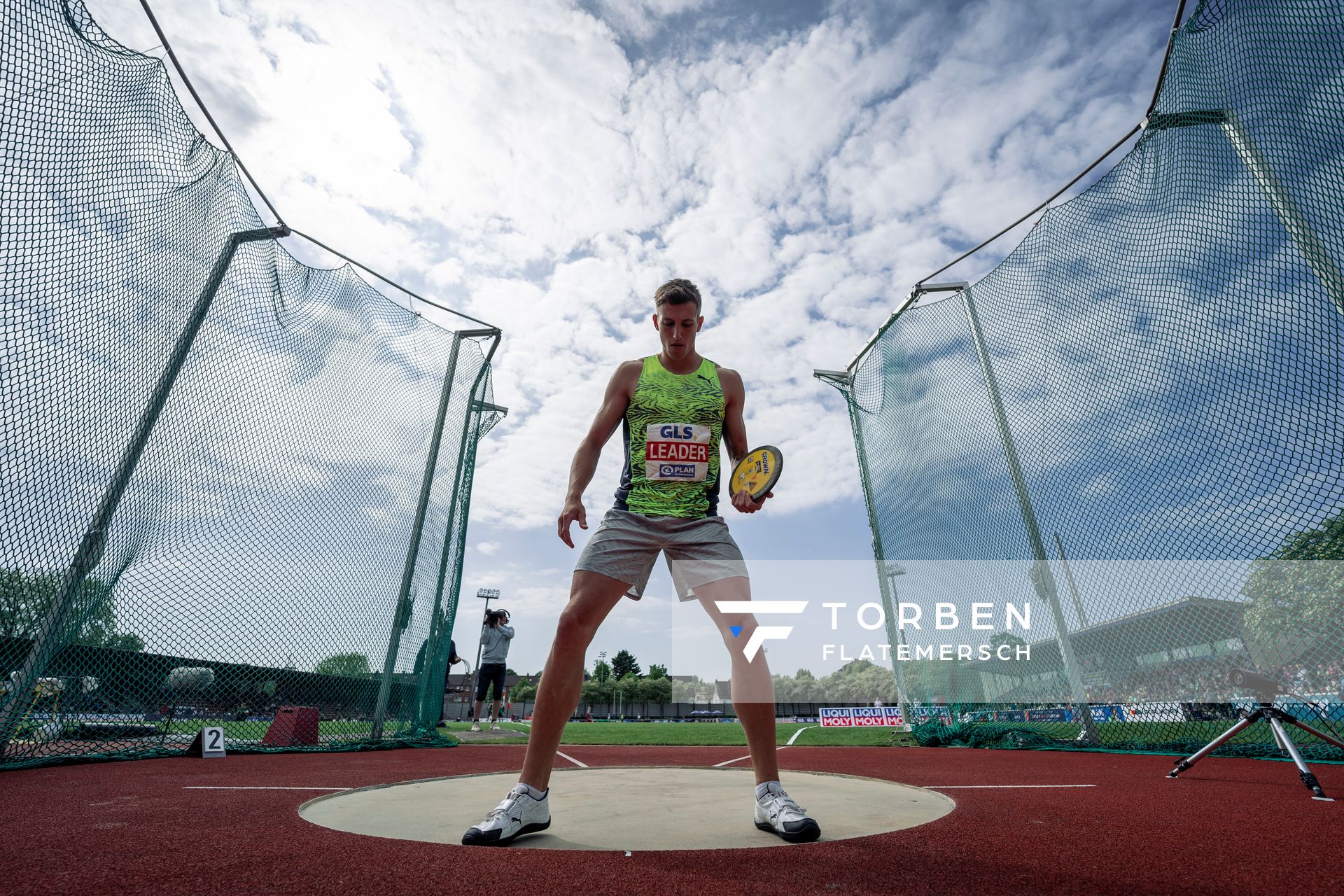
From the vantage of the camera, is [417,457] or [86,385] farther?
[417,457]

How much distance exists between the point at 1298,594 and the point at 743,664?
4.41m

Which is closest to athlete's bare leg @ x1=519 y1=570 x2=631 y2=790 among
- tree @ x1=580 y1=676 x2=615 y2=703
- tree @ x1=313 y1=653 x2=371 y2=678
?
tree @ x1=313 y1=653 x2=371 y2=678

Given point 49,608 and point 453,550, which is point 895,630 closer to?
point 453,550

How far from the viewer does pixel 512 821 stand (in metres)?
1.89

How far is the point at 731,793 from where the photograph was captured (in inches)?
117

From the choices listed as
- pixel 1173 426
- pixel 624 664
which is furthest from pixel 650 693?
pixel 1173 426

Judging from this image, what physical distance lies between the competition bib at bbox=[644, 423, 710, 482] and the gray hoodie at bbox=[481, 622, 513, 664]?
895cm

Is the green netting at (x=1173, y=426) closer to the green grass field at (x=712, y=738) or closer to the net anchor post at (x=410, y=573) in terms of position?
the green grass field at (x=712, y=738)

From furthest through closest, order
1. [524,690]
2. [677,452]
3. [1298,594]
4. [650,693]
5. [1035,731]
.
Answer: [524,690] → [650,693] → [1035,731] → [1298,594] → [677,452]

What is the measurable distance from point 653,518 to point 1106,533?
16.3 feet

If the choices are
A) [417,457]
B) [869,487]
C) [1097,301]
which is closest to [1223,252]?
[1097,301]

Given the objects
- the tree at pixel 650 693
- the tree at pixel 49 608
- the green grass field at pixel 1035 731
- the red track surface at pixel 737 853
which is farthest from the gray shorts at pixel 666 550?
the tree at pixel 650 693

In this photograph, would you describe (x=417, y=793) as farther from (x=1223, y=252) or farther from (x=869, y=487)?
(x=869, y=487)

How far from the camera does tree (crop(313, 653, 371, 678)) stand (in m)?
5.91
